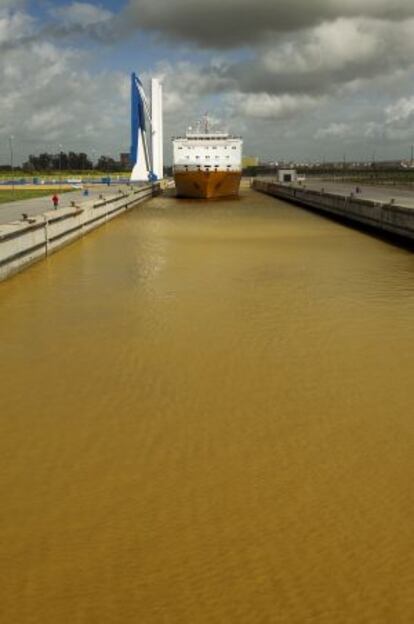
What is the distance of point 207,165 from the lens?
66.4m

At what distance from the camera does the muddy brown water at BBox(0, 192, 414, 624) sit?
3.97m

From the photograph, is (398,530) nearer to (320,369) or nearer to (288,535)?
(288,535)

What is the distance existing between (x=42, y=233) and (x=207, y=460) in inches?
630

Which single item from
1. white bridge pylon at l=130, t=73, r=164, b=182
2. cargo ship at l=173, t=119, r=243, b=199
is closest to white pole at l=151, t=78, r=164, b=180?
white bridge pylon at l=130, t=73, r=164, b=182

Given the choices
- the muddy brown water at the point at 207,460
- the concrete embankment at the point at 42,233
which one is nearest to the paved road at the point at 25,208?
the concrete embankment at the point at 42,233

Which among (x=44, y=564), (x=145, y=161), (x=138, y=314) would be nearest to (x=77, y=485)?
(x=44, y=564)

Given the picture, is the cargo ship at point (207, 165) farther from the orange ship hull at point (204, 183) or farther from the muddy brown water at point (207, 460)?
the muddy brown water at point (207, 460)

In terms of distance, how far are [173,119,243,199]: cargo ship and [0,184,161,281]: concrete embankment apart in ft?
94.2

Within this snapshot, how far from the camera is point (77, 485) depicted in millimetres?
5312

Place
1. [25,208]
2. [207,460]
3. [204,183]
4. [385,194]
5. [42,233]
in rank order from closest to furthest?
[207,460], [42,233], [25,208], [385,194], [204,183]

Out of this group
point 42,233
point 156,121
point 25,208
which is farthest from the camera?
point 156,121

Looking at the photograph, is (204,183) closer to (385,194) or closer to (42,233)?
(385,194)

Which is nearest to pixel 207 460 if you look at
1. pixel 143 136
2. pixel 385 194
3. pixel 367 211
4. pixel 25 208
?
pixel 367 211

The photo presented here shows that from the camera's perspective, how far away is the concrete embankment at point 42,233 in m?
16.2
